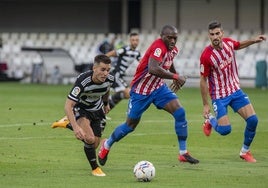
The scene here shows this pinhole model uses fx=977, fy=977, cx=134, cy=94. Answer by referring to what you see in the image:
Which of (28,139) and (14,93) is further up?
(28,139)

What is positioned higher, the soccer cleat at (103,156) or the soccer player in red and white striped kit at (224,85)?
the soccer player in red and white striped kit at (224,85)

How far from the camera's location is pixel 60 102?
31.2 m

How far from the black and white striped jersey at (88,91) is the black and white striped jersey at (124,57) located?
9.75m

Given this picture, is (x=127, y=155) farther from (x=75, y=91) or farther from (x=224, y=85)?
(x=75, y=91)

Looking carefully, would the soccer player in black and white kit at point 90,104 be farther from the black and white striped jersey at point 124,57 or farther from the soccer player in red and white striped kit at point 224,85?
the black and white striped jersey at point 124,57

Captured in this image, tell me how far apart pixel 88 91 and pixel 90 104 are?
34 centimetres

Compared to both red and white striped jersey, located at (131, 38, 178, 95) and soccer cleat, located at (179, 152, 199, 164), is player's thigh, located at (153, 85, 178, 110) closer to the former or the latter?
red and white striped jersey, located at (131, 38, 178, 95)

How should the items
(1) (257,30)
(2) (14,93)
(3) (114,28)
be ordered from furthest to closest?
(3) (114,28)
(1) (257,30)
(2) (14,93)

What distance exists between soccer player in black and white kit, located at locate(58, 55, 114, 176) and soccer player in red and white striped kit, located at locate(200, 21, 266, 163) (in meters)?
1.96

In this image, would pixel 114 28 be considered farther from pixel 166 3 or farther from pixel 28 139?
pixel 28 139

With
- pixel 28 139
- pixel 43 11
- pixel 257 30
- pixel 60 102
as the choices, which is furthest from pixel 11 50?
pixel 28 139

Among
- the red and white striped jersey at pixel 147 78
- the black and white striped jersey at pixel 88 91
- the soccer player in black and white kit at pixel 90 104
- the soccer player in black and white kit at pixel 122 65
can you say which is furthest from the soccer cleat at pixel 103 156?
the soccer player in black and white kit at pixel 122 65

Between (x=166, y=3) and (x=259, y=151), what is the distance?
32.5 meters

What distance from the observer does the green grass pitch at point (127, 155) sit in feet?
43.4
